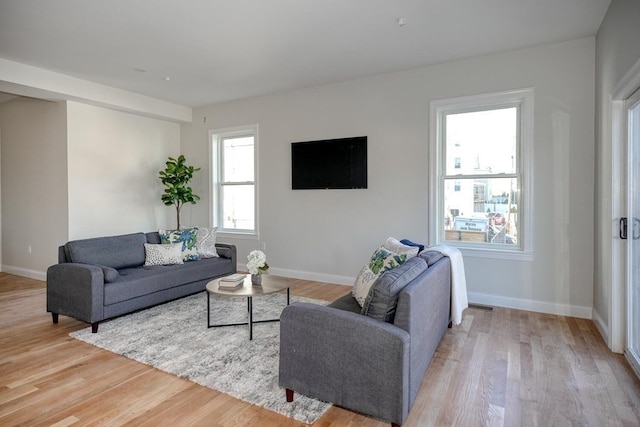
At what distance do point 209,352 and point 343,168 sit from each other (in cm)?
303

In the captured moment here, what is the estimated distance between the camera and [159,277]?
3854 millimetres

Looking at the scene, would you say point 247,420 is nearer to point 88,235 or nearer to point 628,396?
point 628,396

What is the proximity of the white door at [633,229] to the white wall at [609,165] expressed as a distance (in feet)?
0.27

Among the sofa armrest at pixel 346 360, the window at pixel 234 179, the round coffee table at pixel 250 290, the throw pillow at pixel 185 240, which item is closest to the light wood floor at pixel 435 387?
the sofa armrest at pixel 346 360

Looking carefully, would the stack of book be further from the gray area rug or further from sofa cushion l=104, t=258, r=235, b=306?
sofa cushion l=104, t=258, r=235, b=306

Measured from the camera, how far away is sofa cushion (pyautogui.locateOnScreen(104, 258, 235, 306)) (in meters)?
3.46

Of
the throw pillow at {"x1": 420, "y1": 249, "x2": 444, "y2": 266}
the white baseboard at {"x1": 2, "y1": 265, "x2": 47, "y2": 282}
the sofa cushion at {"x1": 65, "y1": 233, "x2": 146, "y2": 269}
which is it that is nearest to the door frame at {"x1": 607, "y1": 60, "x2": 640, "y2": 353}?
the throw pillow at {"x1": 420, "y1": 249, "x2": 444, "y2": 266}

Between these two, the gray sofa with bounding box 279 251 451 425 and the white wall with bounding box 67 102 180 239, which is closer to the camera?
the gray sofa with bounding box 279 251 451 425

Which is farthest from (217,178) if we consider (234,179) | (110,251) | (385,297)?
(385,297)

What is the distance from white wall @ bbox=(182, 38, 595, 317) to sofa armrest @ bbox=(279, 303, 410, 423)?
9.16ft

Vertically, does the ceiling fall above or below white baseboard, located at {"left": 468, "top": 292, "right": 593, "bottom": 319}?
above

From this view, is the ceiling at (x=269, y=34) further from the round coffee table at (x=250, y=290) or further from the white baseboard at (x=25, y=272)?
the white baseboard at (x=25, y=272)

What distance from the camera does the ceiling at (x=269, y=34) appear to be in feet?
9.99

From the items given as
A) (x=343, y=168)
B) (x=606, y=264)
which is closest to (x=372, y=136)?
(x=343, y=168)
